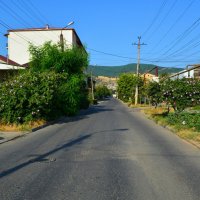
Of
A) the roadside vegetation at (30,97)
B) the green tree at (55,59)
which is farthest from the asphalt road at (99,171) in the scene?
the green tree at (55,59)


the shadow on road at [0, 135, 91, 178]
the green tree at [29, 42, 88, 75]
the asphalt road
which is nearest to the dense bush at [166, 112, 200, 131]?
the asphalt road

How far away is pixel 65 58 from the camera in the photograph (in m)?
36.7

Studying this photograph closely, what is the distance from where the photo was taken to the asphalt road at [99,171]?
7945mm

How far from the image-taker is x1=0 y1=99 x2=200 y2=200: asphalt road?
7.95 metres

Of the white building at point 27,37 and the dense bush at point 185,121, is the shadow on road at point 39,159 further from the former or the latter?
the white building at point 27,37

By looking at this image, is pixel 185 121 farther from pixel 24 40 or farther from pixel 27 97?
pixel 24 40

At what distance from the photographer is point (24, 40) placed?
75875 millimetres

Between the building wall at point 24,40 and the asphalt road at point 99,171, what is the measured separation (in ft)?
191

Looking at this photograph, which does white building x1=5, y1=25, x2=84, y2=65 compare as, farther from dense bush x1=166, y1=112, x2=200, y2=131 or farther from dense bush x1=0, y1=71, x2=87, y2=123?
dense bush x1=166, y1=112, x2=200, y2=131

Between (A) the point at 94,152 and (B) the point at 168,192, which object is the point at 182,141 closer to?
(A) the point at 94,152

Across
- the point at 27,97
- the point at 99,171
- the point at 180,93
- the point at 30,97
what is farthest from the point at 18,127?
the point at 99,171

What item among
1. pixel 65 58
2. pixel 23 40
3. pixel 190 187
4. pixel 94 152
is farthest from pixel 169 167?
pixel 23 40

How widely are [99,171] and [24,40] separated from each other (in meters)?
67.8

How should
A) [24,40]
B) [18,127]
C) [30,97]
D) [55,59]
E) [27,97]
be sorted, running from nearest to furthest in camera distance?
[18,127], [27,97], [30,97], [55,59], [24,40]
